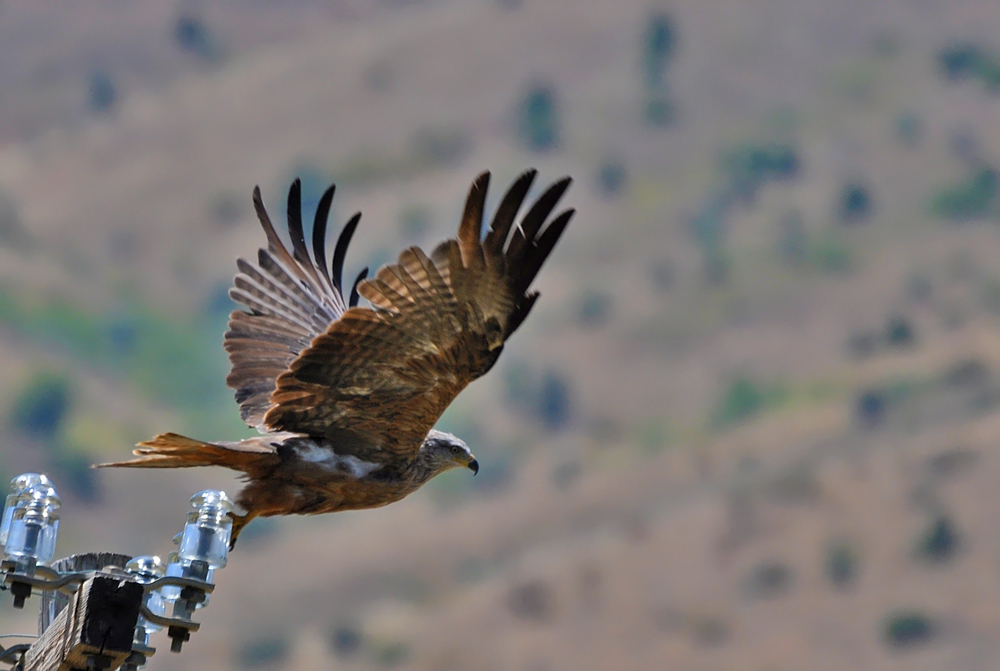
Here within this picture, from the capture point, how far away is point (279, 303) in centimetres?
805

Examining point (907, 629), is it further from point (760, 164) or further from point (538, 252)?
point (538, 252)

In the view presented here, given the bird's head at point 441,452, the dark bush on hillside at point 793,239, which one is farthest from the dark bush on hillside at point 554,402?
the bird's head at point 441,452

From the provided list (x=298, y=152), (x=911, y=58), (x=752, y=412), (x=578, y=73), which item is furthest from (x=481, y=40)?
(x=752, y=412)

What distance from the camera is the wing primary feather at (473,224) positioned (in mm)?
5417

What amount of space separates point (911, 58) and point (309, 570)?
60.7 m

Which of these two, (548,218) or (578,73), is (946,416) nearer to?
→ (578,73)

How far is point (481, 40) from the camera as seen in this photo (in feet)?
348

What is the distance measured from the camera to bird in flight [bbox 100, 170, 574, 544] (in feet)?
19.2

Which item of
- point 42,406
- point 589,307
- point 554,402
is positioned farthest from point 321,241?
point 589,307

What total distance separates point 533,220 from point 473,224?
241 millimetres

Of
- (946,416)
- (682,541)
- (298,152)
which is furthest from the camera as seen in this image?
(298,152)

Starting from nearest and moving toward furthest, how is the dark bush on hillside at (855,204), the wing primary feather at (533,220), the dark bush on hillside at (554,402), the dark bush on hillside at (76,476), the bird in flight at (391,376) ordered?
the wing primary feather at (533,220)
the bird in flight at (391,376)
the dark bush on hillside at (76,476)
the dark bush on hillside at (554,402)
the dark bush on hillside at (855,204)

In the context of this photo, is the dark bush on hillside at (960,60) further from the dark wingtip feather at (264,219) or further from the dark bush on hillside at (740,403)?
the dark wingtip feather at (264,219)

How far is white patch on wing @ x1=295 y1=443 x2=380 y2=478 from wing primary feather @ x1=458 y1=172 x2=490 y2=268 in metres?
1.16
